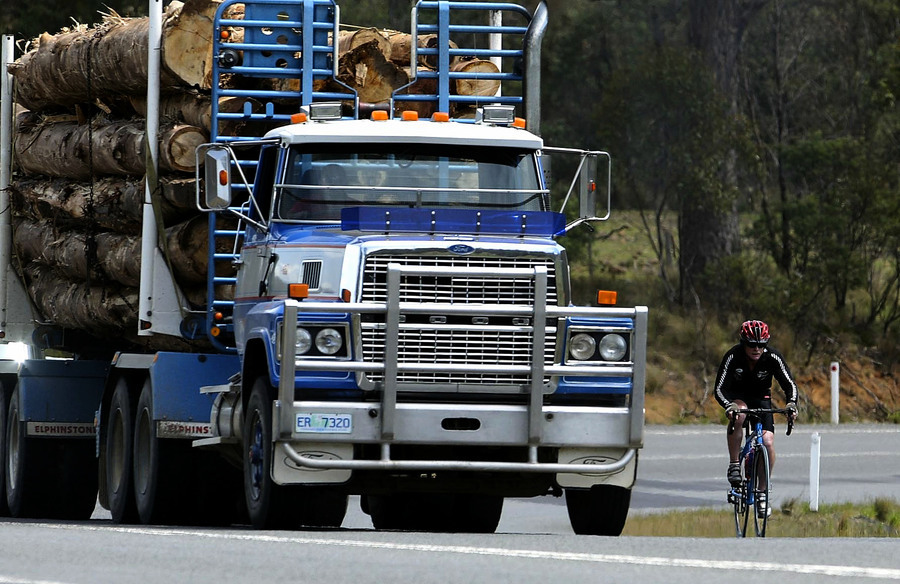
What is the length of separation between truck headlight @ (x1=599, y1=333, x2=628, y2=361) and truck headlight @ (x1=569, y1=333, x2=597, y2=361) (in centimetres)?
8

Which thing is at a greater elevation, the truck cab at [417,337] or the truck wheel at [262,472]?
the truck cab at [417,337]

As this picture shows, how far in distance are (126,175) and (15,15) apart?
2383cm

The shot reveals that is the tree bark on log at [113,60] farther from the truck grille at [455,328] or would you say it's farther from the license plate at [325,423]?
the license plate at [325,423]

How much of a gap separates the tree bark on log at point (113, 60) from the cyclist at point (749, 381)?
4.70m

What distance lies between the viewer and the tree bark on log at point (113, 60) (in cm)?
1499

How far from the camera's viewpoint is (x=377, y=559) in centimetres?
988

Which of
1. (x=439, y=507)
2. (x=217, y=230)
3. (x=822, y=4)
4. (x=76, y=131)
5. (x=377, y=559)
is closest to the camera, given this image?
(x=377, y=559)

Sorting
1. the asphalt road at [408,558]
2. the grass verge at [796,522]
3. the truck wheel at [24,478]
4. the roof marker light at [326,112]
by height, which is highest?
the roof marker light at [326,112]

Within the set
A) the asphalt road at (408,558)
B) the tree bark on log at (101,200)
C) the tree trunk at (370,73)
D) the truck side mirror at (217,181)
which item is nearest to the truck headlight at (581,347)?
the asphalt road at (408,558)

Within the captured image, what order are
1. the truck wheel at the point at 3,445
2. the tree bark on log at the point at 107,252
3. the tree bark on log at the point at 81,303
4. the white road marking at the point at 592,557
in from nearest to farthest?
the white road marking at the point at 592,557 < the tree bark on log at the point at 107,252 < the tree bark on log at the point at 81,303 < the truck wheel at the point at 3,445

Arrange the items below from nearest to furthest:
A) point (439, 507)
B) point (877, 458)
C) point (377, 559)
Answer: point (377, 559) → point (439, 507) → point (877, 458)

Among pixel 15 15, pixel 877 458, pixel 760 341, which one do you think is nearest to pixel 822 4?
pixel 15 15

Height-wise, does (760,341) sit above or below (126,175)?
below

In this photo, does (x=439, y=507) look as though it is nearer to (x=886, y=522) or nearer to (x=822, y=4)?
(x=886, y=522)
